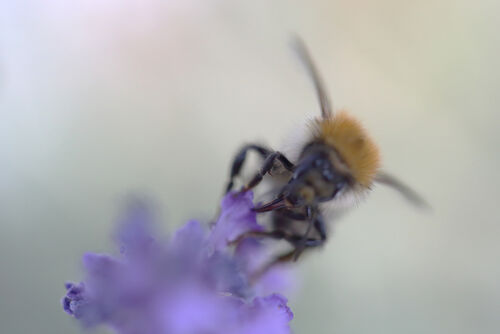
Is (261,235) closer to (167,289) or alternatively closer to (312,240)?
(312,240)

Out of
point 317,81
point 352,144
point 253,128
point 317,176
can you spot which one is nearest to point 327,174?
point 317,176

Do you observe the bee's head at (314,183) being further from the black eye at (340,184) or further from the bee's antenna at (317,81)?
the bee's antenna at (317,81)

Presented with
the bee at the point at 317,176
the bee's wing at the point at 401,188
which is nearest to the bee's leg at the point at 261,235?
the bee at the point at 317,176

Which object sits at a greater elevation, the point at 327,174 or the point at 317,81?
the point at 317,81

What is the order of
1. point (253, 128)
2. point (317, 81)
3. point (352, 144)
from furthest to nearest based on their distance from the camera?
1. point (253, 128)
2. point (317, 81)
3. point (352, 144)

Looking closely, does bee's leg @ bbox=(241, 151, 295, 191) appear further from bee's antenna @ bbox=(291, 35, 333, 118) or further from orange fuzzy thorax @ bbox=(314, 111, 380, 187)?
bee's antenna @ bbox=(291, 35, 333, 118)

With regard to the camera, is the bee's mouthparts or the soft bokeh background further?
the soft bokeh background

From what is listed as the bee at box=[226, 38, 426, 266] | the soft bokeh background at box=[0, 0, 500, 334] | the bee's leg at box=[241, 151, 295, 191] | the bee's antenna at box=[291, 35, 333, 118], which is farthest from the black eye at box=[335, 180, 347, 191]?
the soft bokeh background at box=[0, 0, 500, 334]
